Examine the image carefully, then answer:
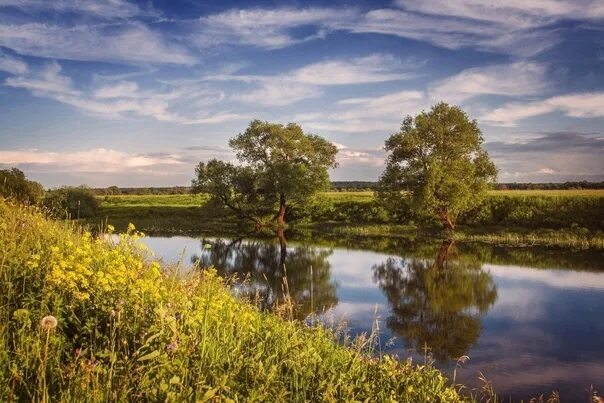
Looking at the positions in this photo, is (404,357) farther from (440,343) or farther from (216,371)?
(216,371)

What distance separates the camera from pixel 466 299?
2023 cm

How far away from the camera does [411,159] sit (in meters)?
44.7

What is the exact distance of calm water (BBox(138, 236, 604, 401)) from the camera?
1290 cm

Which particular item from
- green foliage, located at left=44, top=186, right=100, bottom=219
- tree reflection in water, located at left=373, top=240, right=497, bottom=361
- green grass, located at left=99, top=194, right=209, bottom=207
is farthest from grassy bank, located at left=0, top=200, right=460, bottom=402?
green grass, located at left=99, top=194, right=209, bottom=207

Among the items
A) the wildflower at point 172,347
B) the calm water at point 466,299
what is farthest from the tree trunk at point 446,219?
the wildflower at point 172,347

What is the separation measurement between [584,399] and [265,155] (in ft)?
154

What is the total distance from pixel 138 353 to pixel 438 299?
16909 mm

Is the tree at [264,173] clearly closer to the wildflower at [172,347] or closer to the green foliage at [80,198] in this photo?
the green foliage at [80,198]

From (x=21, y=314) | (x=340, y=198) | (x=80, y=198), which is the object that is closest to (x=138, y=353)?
(x=21, y=314)

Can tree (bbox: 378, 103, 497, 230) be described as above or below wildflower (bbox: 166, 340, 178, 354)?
above

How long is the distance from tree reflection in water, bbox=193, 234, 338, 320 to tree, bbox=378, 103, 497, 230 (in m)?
12.2

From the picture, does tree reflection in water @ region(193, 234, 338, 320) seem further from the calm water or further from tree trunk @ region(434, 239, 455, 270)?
tree trunk @ region(434, 239, 455, 270)

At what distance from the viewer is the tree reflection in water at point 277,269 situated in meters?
18.7

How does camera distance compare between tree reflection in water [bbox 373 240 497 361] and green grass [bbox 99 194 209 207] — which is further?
green grass [bbox 99 194 209 207]
